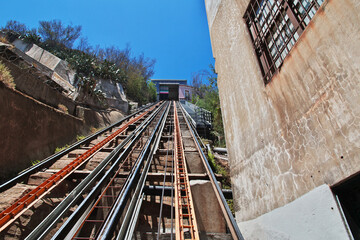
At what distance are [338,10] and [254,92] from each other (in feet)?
6.17

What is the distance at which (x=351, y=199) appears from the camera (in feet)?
5.94

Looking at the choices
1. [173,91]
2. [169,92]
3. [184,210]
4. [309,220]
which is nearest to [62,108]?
[184,210]

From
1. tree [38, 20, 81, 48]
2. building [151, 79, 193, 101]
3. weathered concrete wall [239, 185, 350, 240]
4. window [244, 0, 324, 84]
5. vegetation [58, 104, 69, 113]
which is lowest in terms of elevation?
weathered concrete wall [239, 185, 350, 240]

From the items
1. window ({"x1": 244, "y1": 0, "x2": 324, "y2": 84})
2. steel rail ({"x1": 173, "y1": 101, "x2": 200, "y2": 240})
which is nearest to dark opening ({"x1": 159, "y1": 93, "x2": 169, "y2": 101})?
window ({"x1": 244, "y1": 0, "x2": 324, "y2": 84})

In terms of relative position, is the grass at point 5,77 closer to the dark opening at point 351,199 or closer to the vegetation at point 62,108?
the vegetation at point 62,108

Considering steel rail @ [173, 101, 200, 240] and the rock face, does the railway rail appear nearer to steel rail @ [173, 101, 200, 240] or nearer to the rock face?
steel rail @ [173, 101, 200, 240]

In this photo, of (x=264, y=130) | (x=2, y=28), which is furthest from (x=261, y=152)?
(x=2, y=28)

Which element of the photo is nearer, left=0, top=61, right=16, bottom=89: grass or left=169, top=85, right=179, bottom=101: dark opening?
left=0, top=61, right=16, bottom=89: grass

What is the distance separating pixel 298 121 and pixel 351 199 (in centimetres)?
103

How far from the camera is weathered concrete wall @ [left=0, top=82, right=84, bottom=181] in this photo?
4.12 metres

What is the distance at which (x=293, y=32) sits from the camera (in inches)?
112

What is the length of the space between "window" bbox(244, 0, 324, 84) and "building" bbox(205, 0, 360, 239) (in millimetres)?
18

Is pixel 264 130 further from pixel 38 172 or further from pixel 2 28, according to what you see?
pixel 2 28

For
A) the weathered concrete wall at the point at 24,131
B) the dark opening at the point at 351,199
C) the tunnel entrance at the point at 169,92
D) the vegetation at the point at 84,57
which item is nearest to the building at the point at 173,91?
the tunnel entrance at the point at 169,92
